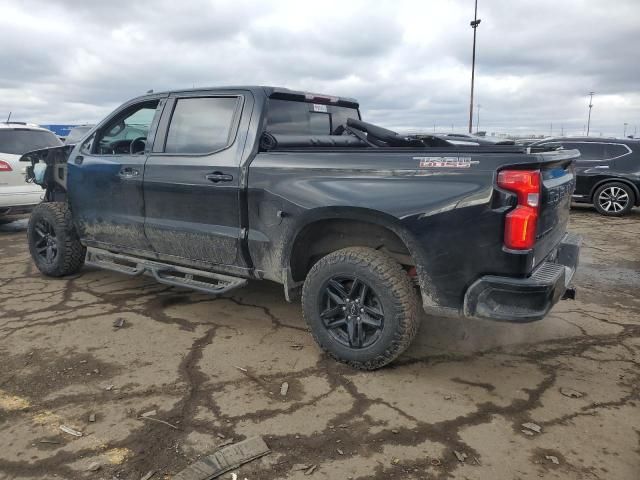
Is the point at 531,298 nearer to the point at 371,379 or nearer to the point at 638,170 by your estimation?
the point at 371,379

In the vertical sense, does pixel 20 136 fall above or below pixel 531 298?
above

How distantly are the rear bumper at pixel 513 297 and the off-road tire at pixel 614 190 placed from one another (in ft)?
26.4

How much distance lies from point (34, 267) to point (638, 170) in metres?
10.1

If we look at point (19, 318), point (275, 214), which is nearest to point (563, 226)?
point (275, 214)

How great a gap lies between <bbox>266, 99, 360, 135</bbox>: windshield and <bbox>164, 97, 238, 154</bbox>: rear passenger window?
30 centimetres

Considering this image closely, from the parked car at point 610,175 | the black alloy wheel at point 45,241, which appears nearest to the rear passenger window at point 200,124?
the black alloy wheel at point 45,241

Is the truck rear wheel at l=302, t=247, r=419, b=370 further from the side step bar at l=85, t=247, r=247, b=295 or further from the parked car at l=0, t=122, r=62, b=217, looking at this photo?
the parked car at l=0, t=122, r=62, b=217

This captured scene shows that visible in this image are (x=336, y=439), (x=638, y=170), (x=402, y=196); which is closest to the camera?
(x=336, y=439)

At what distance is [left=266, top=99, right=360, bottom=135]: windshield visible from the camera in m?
3.74

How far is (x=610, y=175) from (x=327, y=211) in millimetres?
8610

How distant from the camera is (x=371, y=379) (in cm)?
317

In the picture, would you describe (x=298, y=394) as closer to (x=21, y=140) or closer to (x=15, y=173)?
(x=15, y=173)

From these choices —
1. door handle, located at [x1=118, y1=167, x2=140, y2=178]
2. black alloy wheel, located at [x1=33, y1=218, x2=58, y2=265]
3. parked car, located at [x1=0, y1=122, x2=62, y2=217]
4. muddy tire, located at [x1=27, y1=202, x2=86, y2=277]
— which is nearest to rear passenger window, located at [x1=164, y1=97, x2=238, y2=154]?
door handle, located at [x1=118, y1=167, x2=140, y2=178]

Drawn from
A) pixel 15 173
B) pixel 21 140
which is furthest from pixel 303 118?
pixel 21 140
